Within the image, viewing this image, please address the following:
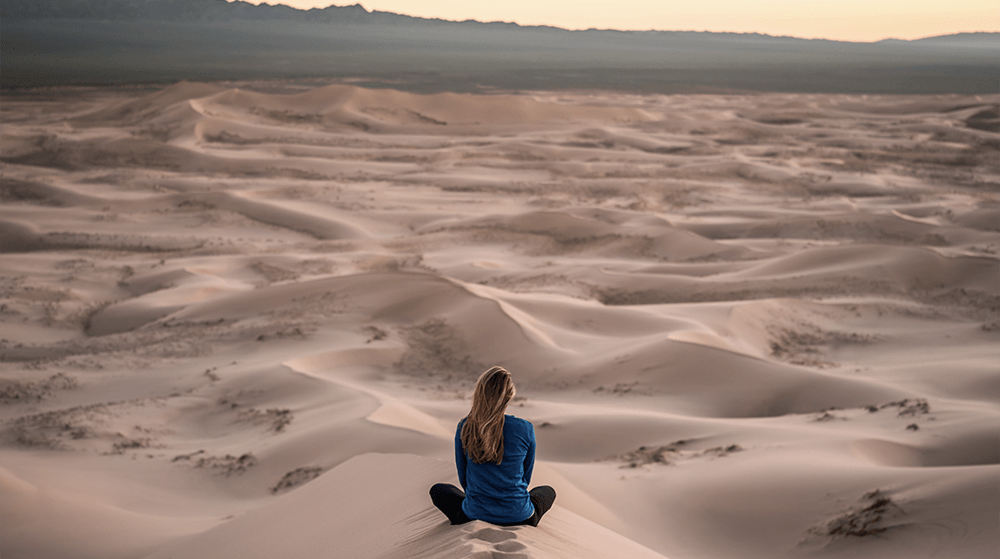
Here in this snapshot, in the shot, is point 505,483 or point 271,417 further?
point 271,417

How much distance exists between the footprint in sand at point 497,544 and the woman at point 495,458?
115mm

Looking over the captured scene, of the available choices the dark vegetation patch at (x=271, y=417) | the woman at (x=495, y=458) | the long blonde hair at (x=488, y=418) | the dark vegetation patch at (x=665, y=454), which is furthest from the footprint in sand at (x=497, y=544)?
the dark vegetation patch at (x=271, y=417)

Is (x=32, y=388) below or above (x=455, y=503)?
below

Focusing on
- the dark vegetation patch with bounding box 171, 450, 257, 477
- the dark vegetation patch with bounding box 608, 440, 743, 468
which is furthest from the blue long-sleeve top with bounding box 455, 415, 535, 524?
the dark vegetation patch with bounding box 171, 450, 257, 477

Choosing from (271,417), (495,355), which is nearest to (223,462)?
(271,417)

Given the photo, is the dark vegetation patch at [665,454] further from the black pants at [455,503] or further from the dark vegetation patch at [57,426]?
the dark vegetation patch at [57,426]

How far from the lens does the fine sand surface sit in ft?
12.1

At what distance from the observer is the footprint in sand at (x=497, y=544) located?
2199 mm

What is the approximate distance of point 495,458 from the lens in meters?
2.54

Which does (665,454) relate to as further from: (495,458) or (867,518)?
(495,458)

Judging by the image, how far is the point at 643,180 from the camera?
54.3 ft

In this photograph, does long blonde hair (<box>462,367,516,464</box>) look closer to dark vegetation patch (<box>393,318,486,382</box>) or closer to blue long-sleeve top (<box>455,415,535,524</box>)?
blue long-sleeve top (<box>455,415,535,524</box>)

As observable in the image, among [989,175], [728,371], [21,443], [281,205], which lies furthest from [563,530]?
[989,175]

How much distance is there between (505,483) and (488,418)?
0.85 ft
